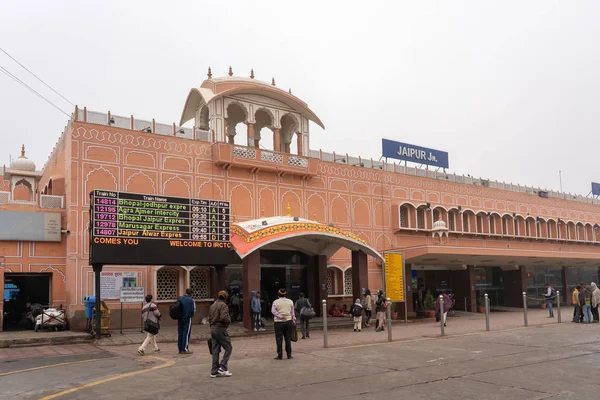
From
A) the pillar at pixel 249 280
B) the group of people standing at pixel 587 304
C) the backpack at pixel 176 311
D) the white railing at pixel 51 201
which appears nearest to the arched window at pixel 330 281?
the pillar at pixel 249 280

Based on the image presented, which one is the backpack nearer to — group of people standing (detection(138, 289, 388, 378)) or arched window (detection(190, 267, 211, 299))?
group of people standing (detection(138, 289, 388, 378))

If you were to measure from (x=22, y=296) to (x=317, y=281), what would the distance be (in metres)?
13.0

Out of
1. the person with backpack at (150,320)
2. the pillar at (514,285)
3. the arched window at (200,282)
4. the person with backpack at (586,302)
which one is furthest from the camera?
the pillar at (514,285)

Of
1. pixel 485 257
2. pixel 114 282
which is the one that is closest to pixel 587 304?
pixel 485 257

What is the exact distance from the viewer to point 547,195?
41.2 metres

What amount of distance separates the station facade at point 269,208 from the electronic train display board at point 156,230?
2.40 feet

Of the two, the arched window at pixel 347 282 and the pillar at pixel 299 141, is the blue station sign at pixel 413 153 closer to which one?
the pillar at pixel 299 141

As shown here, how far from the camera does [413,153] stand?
34.0 meters

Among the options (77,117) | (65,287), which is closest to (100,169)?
(77,117)

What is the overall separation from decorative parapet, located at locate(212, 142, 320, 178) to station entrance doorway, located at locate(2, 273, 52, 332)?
882 cm

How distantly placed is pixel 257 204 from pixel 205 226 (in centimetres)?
627

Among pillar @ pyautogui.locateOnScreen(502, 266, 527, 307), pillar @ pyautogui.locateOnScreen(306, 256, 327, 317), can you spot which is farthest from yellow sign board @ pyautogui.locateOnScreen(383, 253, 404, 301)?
pillar @ pyautogui.locateOnScreen(502, 266, 527, 307)

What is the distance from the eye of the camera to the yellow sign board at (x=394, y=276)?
84.7 feet

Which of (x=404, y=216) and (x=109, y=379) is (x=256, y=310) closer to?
(x=109, y=379)
